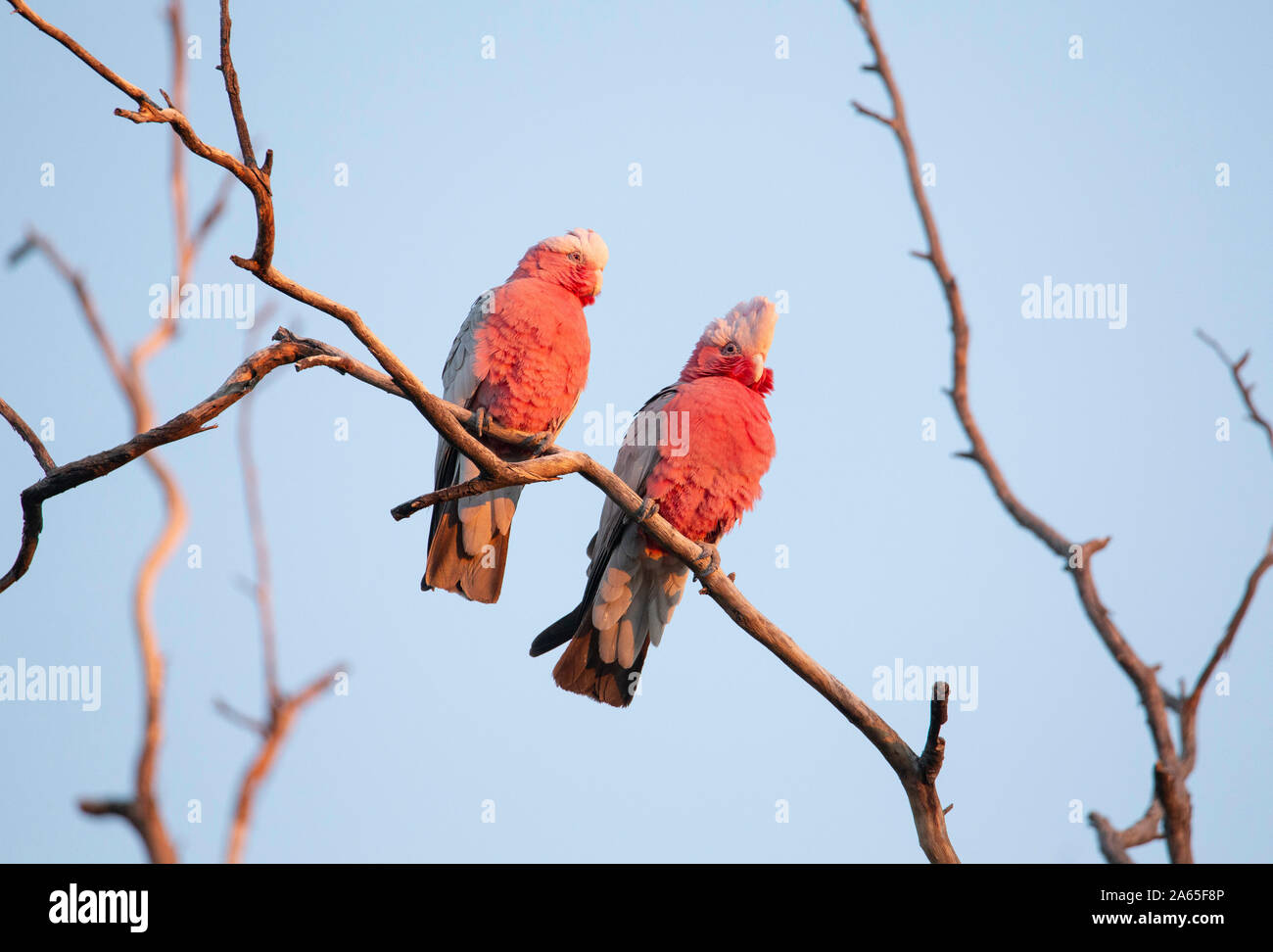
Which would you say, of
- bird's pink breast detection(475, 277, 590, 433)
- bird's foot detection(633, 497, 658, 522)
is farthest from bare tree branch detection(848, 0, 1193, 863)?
bird's pink breast detection(475, 277, 590, 433)

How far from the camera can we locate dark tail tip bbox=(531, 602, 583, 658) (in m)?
6.90

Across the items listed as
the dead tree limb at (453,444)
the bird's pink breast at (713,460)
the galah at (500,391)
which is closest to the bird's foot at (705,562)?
the dead tree limb at (453,444)

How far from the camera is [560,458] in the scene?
5.09 meters

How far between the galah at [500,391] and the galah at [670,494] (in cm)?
65

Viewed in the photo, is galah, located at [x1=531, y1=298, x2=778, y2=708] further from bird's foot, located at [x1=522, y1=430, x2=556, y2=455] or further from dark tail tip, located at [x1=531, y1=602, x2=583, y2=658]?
bird's foot, located at [x1=522, y1=430, x2=556, y2=455]

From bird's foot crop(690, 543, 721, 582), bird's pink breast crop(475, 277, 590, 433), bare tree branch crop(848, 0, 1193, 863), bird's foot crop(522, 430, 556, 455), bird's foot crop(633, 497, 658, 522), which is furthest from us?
bird's pink breast crop(475, 277, 590, 433)

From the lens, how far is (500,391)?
23.6 ft

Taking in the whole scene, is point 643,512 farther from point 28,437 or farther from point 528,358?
point 28,437

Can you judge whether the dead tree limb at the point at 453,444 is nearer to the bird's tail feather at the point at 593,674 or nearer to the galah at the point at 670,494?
the galah at the point at 670,494

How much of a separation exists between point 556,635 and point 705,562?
4.60 ft

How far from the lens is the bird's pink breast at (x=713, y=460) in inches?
269
